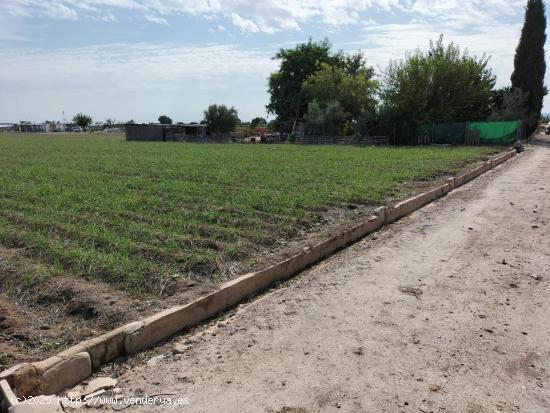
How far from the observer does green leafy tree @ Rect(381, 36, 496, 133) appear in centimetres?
3366

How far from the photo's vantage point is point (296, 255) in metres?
6.23

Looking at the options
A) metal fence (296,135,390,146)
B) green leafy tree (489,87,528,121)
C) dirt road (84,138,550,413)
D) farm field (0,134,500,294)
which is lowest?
dirt road (84,138,550,413)

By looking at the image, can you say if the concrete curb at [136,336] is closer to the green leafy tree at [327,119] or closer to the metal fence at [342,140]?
the metal fence at [342,140]

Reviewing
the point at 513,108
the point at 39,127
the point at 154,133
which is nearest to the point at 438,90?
the point at 513,108

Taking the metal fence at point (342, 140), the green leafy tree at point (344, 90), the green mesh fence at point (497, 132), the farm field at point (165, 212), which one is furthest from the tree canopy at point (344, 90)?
the farm field at point (165, 212)

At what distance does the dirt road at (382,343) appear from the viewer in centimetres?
339

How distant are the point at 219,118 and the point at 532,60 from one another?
35502 mm

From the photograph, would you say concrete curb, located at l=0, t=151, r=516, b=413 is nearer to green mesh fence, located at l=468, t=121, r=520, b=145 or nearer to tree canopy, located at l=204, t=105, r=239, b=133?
green mesh fence, located at l=468, t=121, r=520, b=145

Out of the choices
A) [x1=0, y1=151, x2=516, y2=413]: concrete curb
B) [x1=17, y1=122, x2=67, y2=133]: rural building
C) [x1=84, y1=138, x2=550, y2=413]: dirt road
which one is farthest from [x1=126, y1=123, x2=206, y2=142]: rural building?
[x1=17, y1=122, x2=67, y2=133]: rural building

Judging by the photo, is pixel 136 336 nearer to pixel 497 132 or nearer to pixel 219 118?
pixel 497 132

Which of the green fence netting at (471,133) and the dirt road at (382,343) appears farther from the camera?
the green fence netting at (471,133)

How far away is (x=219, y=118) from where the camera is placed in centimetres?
5894

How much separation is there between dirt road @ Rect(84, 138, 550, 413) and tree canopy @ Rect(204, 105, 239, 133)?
5376 centimetres

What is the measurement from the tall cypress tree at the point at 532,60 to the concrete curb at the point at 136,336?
1279 inches
